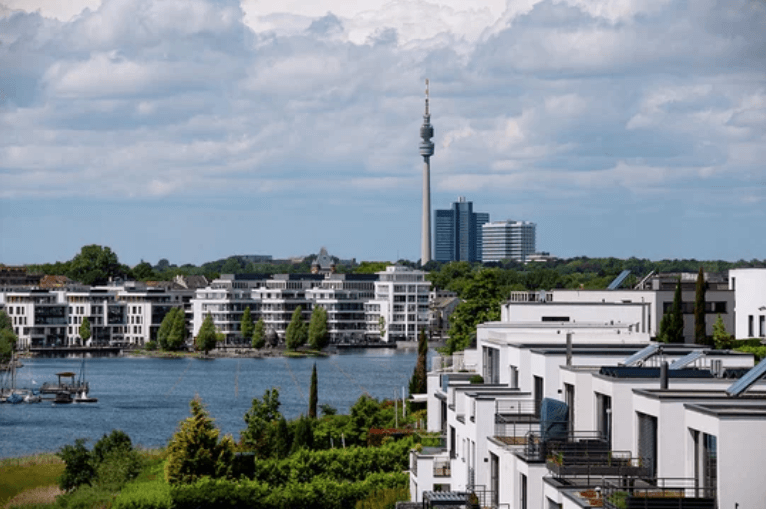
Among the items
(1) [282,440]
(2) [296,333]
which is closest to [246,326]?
(2) [296,333]

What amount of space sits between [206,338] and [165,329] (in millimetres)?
11005

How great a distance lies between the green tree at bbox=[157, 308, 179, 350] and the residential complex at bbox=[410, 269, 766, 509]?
6131 inches

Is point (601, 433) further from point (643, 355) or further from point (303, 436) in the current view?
point (303, 436)

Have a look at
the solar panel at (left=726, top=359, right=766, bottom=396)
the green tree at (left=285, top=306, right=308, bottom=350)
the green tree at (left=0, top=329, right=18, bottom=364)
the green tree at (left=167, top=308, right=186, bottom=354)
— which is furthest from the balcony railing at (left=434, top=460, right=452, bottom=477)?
the green tree at (left=167, top=308, right=186, bottom=354)

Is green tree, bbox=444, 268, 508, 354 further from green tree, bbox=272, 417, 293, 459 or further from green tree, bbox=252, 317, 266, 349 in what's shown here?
green tree, bbox=252, 317, 266, 349

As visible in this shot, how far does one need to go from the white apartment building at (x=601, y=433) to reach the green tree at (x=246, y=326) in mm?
159086

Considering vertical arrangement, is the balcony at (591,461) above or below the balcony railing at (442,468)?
above

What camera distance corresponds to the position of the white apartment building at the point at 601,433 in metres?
15.8

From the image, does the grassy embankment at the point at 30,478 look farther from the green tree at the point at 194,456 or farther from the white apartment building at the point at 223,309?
the white apartment building at the point at 223,309

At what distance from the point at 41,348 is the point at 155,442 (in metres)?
127

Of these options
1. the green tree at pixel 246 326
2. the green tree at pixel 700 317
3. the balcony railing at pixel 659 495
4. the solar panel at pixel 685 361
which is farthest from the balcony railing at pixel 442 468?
the green tree at pixel 246 326

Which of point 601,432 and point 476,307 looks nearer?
point 601,432

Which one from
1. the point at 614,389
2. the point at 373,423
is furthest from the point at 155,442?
the point at 614,389

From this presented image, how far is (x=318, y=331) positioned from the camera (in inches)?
7303
